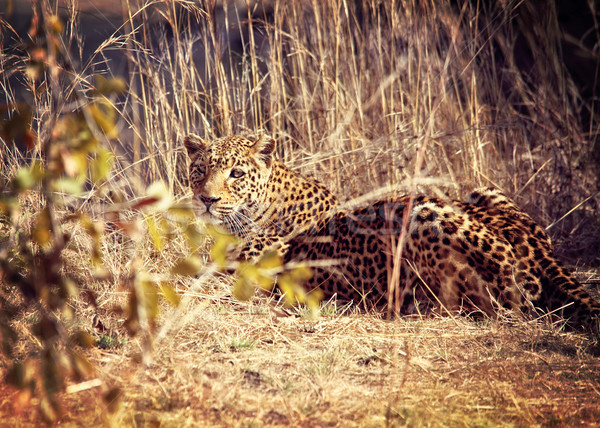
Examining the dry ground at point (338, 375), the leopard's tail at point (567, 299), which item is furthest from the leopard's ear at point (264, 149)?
the leopard's tail at point (567, 299)

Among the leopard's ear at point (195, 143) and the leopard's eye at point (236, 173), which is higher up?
the leopard's ear at point (195, 143)

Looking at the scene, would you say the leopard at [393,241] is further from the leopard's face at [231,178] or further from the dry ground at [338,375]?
the dry ground at [338,375]

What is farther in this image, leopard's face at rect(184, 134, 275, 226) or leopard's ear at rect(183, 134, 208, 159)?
leopard's ear at rect(183, 134, 208, 159)

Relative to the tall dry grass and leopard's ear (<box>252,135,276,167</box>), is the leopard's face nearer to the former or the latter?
leopard's ear (<box>252,135,276,167</box>)

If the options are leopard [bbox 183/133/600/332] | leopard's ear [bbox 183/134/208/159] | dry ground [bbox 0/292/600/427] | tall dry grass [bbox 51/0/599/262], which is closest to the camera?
dry ground [bbox 0/292/600/427]

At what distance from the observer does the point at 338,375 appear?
130 inches

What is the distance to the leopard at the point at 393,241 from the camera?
13.7 ft

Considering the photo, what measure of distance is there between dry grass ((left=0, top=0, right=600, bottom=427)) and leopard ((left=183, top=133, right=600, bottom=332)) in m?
0.20

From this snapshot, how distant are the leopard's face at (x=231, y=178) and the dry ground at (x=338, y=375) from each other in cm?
87

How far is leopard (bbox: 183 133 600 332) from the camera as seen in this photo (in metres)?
4.18

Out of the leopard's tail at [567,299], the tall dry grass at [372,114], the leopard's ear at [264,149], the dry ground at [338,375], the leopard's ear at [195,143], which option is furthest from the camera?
the tall dry grass at [372,114]

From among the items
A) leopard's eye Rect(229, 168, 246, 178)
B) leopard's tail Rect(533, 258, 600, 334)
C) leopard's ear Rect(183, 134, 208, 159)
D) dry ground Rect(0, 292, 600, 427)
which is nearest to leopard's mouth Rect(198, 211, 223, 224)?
leopard's eye Rect(229, 168, 246, 178)

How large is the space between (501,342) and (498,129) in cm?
349

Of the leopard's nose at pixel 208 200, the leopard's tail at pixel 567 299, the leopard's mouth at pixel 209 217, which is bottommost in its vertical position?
the leopard's tail at pixel 567 299
